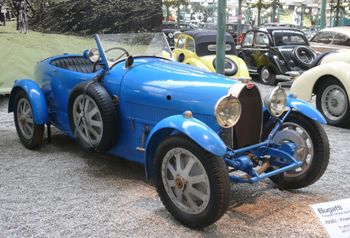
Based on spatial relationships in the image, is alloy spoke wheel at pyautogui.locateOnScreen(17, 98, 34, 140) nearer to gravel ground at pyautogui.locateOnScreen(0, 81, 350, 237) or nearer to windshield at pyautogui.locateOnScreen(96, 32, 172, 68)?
gravel ground at pyautogui.locateOnScreen(0, 81, 350, 237)

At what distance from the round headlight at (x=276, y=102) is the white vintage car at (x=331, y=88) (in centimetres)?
316

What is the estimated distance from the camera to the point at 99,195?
388 centimetres

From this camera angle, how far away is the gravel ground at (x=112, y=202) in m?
3.22

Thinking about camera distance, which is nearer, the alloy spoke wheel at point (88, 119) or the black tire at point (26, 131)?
the alloy spoke wheel at point (88, 119)

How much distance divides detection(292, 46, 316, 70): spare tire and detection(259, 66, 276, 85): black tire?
2.45ft

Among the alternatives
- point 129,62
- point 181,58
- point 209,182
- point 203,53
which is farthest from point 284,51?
point 209,182

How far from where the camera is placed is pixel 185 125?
315 centimetres

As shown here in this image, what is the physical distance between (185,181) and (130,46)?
2.34 m

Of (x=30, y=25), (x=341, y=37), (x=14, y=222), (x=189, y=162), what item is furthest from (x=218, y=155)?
(x=341, y=37)

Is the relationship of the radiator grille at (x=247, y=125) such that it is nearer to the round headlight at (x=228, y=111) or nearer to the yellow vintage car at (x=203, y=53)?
the round headlight at (x=228, y=111)

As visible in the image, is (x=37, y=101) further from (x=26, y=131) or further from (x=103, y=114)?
(x=103, y=114)

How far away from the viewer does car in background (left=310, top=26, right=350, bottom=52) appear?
1158 centimetres

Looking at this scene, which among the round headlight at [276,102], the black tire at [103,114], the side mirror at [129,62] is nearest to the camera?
the round headlight at [276,102]

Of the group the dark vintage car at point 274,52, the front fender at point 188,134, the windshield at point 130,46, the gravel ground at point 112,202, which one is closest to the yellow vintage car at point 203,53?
the dark vintage car at point 274,52
